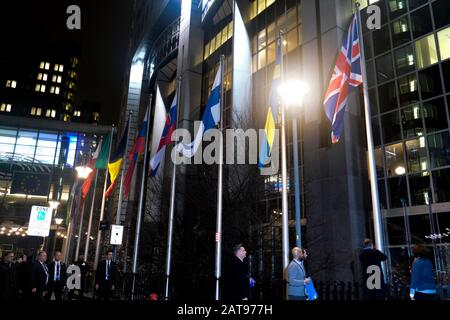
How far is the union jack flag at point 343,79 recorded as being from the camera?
1220 cm

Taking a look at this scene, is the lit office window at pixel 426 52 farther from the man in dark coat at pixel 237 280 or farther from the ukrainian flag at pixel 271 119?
the man in dark coat at pixel 237 280

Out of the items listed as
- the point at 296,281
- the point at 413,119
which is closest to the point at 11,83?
the point at 413,119

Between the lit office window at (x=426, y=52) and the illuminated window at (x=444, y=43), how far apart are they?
326mm

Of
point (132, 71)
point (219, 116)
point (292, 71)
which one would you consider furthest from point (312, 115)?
point (132, 71)

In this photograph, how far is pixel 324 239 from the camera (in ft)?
65.3

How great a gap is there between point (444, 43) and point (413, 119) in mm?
3984

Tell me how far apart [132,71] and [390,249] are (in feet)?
168

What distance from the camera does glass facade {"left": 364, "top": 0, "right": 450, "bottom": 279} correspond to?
18203 mm

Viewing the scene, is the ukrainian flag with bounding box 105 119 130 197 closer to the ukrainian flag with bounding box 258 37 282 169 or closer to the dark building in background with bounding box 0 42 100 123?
the ukrainian flag with bounding box 258 37 282 169

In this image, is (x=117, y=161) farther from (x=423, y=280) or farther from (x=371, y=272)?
(x=423, y=280)

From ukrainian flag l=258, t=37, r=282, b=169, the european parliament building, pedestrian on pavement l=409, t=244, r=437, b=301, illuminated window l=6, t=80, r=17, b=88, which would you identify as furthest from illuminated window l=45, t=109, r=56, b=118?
pedestrian on pavement l=409, t=244, r=437, b=301

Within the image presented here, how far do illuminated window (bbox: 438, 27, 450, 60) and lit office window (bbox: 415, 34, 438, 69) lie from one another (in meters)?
0.33

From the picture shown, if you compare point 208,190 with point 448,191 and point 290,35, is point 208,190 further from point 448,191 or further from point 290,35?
point 290,35

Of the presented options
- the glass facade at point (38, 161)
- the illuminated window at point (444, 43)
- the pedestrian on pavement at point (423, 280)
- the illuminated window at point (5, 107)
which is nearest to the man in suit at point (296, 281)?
the pedestrian on pavement at point (423, 280)
